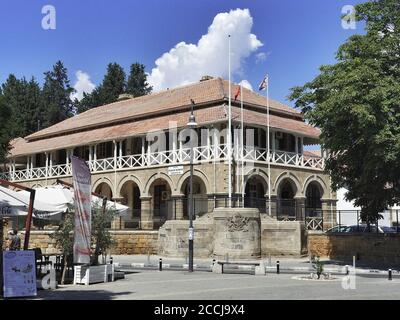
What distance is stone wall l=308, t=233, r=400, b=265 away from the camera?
25.3 m

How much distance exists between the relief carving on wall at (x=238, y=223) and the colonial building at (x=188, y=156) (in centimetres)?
254

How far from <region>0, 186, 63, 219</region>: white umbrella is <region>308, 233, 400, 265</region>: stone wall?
14.9 meters

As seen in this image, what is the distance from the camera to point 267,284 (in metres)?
16.1

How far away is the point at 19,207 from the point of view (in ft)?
47.7

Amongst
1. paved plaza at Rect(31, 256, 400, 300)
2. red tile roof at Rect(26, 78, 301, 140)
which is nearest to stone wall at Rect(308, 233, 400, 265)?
paved plaza at Rect(31, 256, 400, 300)

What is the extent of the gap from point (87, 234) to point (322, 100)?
11.5 m

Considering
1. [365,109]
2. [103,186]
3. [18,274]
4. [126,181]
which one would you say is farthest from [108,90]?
[18,274]

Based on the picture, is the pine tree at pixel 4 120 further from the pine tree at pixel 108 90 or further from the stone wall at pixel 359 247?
the pine tree at pixel 108 90

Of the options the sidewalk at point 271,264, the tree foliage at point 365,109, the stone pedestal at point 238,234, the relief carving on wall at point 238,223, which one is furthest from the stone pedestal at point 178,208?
the tree foliage at point 365,109

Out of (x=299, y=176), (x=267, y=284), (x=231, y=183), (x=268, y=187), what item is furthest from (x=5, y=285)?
(x=299, y=176)

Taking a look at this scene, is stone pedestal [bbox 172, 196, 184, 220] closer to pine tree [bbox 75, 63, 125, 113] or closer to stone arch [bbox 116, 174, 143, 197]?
stone arch [bbox 116, 174, 143, 197]

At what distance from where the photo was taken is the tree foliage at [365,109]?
1973 cm

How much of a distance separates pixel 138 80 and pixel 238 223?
4445 cm
